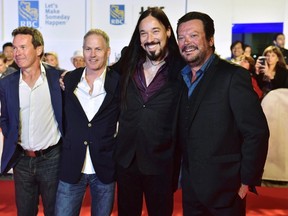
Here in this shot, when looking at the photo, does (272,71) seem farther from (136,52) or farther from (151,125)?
(151,125)

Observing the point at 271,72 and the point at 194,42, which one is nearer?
the point at 194,42

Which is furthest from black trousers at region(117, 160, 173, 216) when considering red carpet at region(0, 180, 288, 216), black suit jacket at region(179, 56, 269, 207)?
red carpet at region(0, 180, 288, 216)

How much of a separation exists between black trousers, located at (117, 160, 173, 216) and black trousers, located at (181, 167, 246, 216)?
0.53ft

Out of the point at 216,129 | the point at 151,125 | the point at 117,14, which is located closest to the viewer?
the point at 216,129

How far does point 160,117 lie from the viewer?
87.4 inches

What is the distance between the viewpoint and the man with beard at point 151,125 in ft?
7.30

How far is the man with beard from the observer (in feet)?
7.30

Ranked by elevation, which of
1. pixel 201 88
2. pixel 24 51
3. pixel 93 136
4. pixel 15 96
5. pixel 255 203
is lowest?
pixel 255 203

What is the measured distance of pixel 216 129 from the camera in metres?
Result: 1.94

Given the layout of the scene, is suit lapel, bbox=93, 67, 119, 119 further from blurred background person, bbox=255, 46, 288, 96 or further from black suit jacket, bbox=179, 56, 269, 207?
blurred background person, bbox=255, 46, 288, 96

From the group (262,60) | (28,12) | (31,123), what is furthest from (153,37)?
(28,12)

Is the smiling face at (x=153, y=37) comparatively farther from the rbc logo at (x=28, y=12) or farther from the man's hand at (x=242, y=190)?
the rbc logo at (x=28, y=12)

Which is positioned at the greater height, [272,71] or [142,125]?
[272,71]

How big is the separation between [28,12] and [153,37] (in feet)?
21.3
